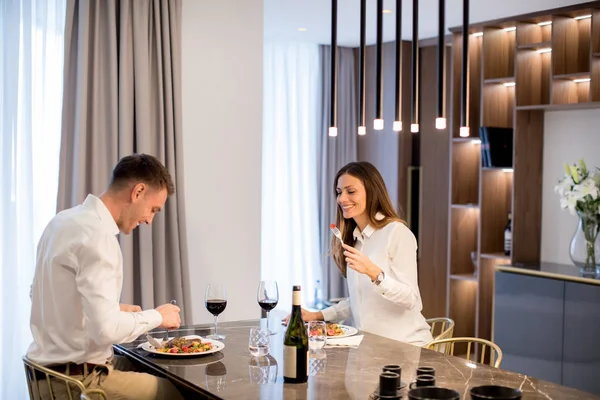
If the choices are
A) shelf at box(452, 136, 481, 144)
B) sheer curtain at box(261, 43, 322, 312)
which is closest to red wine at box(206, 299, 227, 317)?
shelf at box(452, 136, 481, 144)

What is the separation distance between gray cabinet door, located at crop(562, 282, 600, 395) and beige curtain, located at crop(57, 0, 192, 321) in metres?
2.46

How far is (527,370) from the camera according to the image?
5301mm

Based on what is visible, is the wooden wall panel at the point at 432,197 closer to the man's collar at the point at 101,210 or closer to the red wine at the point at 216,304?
the red wine at the point at 216,304

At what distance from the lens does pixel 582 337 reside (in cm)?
491

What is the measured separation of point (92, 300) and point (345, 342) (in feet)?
3.23

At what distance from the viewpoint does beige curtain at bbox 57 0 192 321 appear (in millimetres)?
4117

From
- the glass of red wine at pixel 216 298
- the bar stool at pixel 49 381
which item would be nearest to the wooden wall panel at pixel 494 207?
the glass of red wine at pixel 216 298

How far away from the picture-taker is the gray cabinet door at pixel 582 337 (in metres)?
4.82

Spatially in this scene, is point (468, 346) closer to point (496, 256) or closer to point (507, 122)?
point (496, 256)

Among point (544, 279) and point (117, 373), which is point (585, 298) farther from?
point (117, 373)

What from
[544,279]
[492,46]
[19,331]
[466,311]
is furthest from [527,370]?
[19,331]

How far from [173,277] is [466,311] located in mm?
2858

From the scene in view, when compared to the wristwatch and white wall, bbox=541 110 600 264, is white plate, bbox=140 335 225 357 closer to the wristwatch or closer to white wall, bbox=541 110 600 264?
the wristwatch

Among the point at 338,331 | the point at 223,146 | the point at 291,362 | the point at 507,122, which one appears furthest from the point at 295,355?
the point at 507,122
